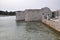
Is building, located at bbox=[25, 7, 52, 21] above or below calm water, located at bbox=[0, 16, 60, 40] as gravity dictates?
above

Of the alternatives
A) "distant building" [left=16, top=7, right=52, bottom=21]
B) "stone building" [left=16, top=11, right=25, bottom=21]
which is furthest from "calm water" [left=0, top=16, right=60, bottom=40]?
"stone building" [left=16, top=11, right=25, bottom=21]

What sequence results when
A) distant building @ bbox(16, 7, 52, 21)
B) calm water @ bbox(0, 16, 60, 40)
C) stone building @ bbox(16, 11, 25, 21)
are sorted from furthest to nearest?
stone building @ bbox(16, 11, 25, 21) → distant building @ bbox(16, 7, 52, 21) → calm water @ bbox(0, 16, 60, 40)

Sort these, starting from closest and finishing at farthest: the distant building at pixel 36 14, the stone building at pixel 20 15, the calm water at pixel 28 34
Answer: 1. the calm water at pixel 28 34
2. the distant building at pixel 36 14
3. the stone building at pixel 20 15

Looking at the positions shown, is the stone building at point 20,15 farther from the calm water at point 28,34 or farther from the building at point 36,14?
the calm water at point 28,34

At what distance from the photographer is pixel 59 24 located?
8336 millimetres

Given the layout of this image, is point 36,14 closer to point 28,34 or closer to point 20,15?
point 20,15

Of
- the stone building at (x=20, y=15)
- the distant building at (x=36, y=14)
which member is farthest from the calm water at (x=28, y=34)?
the stone building at (x=20, y=15)

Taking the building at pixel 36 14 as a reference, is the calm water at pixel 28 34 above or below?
below

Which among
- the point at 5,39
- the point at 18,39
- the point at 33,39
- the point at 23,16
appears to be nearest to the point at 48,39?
the point at 33,39

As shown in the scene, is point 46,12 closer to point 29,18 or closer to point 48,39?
point 29,18

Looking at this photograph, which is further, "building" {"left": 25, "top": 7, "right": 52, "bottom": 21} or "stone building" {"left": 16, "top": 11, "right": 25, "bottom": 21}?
"stone building" {"left": 16, "top": 11, "right": 25, "bottom": 21}

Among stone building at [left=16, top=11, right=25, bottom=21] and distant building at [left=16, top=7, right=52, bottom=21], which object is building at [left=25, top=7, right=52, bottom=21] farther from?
stone building at [left=16, top=11, right=25, bottom=21]

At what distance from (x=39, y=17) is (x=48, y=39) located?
13.0 metres

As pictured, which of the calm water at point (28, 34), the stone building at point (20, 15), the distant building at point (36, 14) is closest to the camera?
the calm water at point (28, 34)
